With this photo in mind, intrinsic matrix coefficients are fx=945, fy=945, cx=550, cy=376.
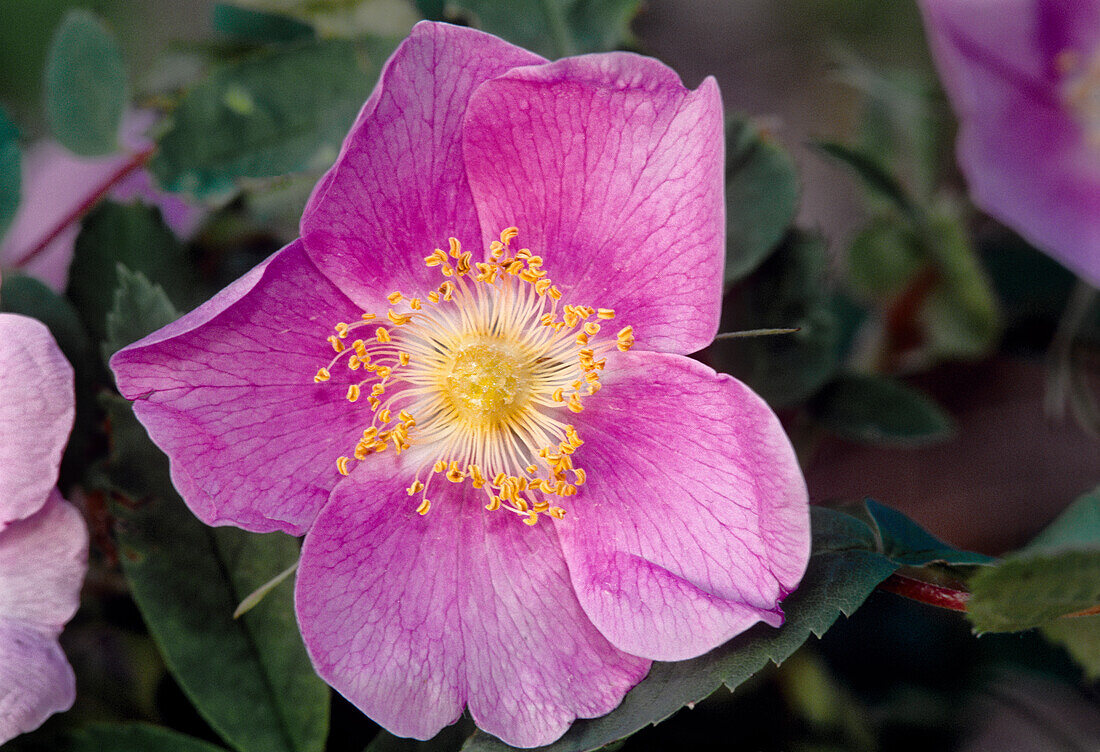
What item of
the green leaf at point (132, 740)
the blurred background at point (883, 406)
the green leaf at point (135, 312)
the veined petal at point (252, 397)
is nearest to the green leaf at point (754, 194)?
the blurred background at point (883, 406)

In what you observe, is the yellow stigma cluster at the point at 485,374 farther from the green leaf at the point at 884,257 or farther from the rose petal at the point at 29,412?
the green leaf at the point at 884,257

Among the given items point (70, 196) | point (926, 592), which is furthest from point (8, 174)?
point (926, 592)

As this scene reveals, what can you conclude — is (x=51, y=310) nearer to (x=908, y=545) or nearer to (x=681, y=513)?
(x=681, y=513)

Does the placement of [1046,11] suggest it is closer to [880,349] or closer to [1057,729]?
[880,349]

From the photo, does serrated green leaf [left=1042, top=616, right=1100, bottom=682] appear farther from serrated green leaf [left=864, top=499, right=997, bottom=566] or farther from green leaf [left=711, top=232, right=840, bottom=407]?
green leaf [left=711, top=232, right=840, bottom=407]

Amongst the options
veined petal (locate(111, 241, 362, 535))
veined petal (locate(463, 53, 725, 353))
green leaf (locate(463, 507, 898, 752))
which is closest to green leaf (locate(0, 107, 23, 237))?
veined petal (locate(111, 241, 362, 535))

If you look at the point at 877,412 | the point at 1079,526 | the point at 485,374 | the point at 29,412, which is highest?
the point at 29,412
